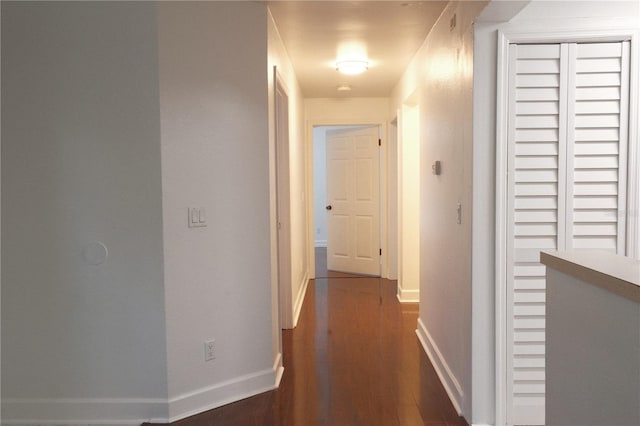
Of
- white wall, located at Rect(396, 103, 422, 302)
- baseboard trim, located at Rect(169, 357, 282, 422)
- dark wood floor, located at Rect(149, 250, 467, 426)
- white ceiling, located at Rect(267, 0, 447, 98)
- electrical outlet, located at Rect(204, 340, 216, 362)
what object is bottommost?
dark wood floor, located at Rect(149, 250, 467, 426)

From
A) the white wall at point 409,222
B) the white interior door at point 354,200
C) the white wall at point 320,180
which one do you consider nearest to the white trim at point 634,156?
the white wall at point 409,222

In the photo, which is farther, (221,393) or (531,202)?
(221,393)

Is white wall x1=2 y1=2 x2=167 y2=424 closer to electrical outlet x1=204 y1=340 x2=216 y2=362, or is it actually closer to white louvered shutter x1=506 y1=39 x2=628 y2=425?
electrical outlet x1=204 y1=340 x2=216 y2=362

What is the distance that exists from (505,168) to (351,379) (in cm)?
163

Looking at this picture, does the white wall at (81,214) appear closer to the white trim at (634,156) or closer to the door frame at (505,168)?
the door frame at (505,168)

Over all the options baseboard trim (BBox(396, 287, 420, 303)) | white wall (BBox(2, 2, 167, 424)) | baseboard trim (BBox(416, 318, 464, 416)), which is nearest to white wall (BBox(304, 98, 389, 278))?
baseboard trim (BBox(396, 287, 420, 303))

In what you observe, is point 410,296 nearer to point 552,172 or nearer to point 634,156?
point 552,172

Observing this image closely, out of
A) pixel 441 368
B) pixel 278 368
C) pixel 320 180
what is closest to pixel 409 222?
pixel 441 368

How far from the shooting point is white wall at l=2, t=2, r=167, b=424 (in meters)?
2.43

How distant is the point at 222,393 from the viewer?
271 centimetres

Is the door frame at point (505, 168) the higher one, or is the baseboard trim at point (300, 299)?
the door frame at point (505, 168)

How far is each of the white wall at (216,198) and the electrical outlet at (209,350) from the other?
0.02 m

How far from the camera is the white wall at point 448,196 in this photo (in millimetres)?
2428

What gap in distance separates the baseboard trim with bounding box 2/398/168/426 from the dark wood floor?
18 cm
